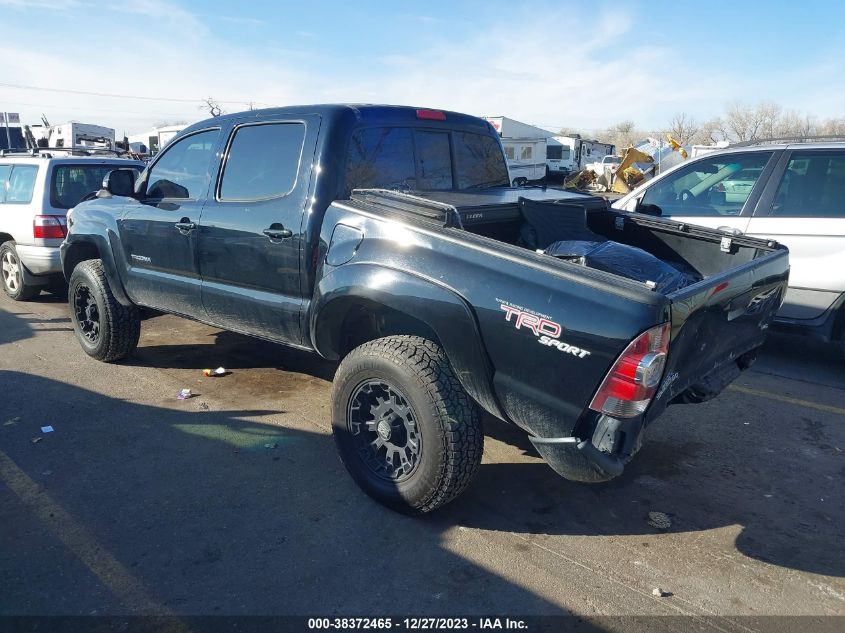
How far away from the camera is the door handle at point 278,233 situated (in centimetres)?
372

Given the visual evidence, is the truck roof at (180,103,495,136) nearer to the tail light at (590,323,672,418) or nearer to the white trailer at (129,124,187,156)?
the tail light at (590,323,672,418)

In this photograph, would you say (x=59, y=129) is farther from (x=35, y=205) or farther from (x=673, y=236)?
(x=673, y=236)

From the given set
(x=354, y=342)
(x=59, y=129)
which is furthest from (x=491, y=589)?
(x=59, y=129)

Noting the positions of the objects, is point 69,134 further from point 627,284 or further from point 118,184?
point 627,284

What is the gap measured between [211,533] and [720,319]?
2634mm

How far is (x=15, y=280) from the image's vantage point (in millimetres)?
7781

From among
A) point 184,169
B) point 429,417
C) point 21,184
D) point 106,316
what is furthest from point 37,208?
point 429,417

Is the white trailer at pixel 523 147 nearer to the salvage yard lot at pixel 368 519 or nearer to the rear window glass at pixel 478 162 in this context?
the rear window glass at pixel 478 162

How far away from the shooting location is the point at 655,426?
4445mm

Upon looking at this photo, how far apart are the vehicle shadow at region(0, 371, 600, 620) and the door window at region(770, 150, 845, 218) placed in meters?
4.20

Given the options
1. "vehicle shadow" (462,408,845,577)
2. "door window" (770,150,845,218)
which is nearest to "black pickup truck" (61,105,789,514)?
"vehicle shadow" (462,408,845,577)

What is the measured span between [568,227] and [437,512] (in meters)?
1.91

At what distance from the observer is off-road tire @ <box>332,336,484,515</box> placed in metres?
3.00

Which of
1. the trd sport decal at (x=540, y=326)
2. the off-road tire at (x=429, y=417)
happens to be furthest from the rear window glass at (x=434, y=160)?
the trd sport decal at (x=540, y=326)
